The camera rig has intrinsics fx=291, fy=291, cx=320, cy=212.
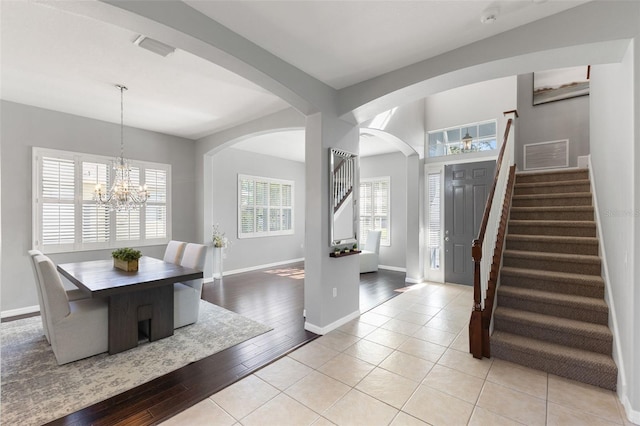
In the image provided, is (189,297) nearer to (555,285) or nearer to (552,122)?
(555,285)

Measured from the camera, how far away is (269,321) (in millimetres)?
3732

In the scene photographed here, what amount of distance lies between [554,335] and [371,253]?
13.5 ft

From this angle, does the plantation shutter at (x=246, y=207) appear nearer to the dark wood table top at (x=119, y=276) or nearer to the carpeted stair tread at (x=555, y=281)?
the dark wood table top at (x=119, y=276)

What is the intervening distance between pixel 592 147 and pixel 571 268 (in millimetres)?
1913

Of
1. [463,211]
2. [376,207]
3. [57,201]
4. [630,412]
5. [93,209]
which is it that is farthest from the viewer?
[376,207]

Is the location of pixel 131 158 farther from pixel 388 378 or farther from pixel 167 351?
pixel 388 378

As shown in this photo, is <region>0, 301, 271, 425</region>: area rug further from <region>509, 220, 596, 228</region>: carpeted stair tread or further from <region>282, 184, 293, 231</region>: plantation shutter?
<region>282, 184, 293, 231</region>: plantation shutter

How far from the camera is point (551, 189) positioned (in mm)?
4273

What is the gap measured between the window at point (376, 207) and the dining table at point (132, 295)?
5.02 metres

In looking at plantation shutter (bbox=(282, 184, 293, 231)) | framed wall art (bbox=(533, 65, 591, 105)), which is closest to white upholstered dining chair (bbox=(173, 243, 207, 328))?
plantation shutter (bbox=(282, 184, 293, 231))

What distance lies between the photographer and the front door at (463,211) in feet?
17.0

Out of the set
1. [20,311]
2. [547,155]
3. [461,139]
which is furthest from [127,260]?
[547,155]

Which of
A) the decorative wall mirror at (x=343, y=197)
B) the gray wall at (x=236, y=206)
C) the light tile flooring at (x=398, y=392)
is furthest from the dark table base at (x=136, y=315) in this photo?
the gray wall at (x=236, y=206)

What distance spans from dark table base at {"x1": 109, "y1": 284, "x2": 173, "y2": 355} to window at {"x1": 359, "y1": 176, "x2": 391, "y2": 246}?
198 inches
